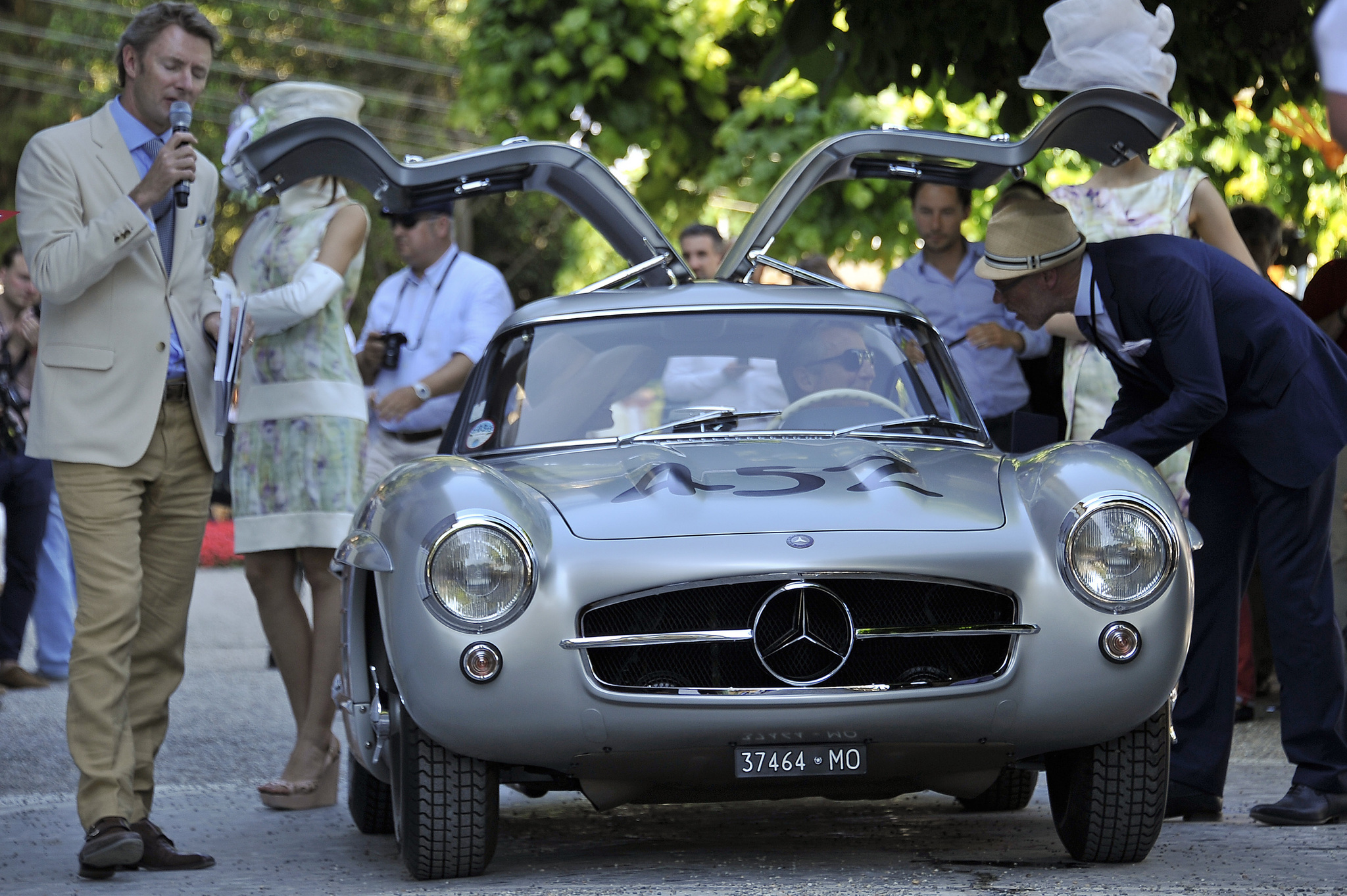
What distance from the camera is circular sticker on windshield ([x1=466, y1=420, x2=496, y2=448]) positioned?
5188 millimetres

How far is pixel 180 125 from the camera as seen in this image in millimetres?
4926

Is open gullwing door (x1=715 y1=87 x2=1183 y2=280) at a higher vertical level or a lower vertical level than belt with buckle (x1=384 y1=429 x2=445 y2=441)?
higher

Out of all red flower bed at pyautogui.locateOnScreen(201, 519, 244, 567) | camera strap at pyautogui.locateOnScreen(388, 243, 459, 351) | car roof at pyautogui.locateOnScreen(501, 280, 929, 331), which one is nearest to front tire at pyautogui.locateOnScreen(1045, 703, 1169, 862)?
car roof at pyautogui.locateOnScreen(501, 280, 929, 331)

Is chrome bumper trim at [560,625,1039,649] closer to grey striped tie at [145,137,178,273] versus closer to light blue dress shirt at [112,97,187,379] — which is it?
light blue dress shirt at [112,97,187,379]

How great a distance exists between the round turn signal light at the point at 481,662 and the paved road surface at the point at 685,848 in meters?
0.52

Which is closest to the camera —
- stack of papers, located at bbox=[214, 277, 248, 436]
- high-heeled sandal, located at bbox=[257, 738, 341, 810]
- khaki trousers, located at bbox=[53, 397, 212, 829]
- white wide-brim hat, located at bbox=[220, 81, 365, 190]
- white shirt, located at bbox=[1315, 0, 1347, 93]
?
white shirt, located at bbox=[1315, 0, 1347, 93]

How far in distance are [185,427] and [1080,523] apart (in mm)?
2695

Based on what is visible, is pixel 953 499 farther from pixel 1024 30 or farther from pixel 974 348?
pixel 1024 30

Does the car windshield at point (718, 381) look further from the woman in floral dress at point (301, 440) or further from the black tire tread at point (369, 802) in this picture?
the black tire tread at point (369, 802)

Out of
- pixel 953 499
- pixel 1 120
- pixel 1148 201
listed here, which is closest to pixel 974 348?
pixel 1148 201

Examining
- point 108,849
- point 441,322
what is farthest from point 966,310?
point 108,849

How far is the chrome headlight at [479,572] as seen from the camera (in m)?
3.89

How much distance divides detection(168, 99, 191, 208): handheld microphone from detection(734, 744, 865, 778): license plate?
7.64 feet

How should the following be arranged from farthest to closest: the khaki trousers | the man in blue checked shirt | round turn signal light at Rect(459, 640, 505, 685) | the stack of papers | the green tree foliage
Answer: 1. the green tree foliage
2. the man in blue checked shirt
3. the stack of papers
4. the khaki trousers
5. round turn signal light at Rect(459, 640, 505, 685)
